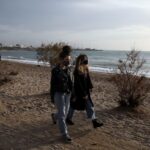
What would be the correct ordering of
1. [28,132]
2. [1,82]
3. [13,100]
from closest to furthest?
[28,132], [13,100], [1,82]

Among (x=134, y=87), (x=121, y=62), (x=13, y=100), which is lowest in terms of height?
(x=13, y=100)

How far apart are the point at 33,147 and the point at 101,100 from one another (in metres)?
5.39

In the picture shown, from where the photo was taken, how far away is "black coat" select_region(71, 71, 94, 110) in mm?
7844

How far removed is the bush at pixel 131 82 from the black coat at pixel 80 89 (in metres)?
2.27

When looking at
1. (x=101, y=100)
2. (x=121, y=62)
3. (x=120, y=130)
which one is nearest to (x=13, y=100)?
(x=101, y=100)

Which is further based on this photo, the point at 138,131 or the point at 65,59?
the point at 138,131

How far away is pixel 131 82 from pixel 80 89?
8.05ft

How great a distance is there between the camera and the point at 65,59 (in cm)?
691

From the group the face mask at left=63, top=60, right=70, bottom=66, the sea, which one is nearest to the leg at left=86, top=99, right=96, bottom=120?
the face mask at left=63, top=60, right=70, bottom=66

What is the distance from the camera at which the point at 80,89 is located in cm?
786

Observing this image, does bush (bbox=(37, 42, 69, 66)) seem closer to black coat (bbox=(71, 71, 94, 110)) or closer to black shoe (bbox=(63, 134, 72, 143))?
black coat (bbox=(71, 71, 94, 110))

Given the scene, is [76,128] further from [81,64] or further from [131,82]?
[131,82]

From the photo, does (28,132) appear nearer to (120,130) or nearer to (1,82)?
(120,130)

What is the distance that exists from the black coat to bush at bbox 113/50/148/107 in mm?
2275
